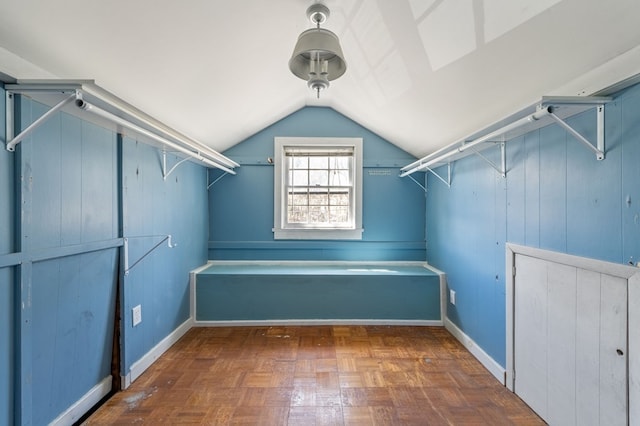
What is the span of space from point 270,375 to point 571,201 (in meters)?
2.27

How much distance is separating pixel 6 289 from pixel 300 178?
2.82m

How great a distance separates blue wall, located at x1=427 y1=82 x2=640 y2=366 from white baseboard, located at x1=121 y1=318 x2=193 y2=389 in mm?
2698

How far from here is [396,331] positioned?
3074mm

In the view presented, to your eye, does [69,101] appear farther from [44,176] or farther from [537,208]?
[537,208]

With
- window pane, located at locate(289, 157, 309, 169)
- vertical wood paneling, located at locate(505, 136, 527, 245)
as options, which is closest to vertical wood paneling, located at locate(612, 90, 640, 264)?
vertical wood paneling, located at locate(505, 136, 527, 245)

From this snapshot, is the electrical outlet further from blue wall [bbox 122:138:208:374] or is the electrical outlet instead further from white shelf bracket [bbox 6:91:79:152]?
white shelf bracket [bbox 6:91:79:152]

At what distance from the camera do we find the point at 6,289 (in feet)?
4.39

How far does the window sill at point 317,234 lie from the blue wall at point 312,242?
2.5 inches

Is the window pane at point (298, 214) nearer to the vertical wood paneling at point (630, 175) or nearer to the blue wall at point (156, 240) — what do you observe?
the blue wall at point (156, 240)

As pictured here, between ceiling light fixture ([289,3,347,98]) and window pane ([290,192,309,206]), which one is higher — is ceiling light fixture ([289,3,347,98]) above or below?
above

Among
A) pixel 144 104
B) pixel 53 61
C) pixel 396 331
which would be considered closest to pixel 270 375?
pixel 396 331

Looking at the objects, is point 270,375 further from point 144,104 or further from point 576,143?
point 576,143

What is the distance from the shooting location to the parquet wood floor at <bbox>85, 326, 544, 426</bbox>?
1.80m

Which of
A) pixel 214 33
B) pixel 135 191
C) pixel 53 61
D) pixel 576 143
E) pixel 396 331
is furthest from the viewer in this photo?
pixel 396 331
